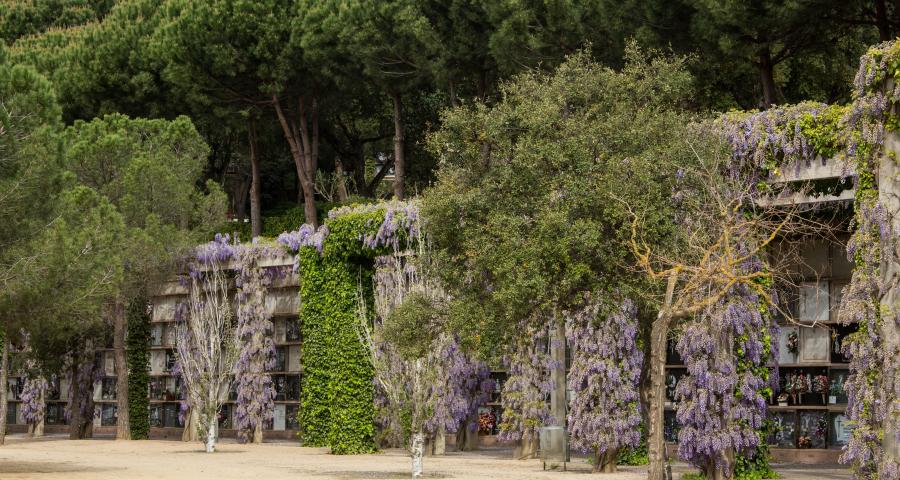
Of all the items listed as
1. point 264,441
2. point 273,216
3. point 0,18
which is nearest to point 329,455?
point 264,441

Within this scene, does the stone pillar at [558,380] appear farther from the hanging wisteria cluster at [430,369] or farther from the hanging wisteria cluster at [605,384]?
the hanging wisteria cluster at [605,384]

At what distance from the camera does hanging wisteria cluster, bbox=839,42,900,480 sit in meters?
14.7

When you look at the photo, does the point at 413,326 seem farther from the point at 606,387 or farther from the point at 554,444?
the point at 554,444

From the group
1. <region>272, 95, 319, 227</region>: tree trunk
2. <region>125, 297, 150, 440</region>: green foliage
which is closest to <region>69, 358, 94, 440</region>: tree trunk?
<region>125, 297, 150, 440</region>: green foliage

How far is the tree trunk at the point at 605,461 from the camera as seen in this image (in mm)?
20734

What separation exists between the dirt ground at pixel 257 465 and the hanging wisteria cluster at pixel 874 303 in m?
3.58

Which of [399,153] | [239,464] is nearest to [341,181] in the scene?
[399,153]

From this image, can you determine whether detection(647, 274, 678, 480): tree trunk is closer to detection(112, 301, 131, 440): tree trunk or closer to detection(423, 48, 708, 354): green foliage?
detection(423, 48, 708, 354): green foliage

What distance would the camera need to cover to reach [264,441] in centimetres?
3219

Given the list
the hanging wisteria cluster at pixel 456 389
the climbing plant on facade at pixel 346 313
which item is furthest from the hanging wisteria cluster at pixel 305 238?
the hanging wisteria cluster at pixel 456 389

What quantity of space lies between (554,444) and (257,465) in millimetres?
5227

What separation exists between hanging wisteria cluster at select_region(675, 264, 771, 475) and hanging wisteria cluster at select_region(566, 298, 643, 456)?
7.68ft

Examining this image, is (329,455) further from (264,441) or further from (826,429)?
(826,429)

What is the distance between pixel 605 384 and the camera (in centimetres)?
2052
